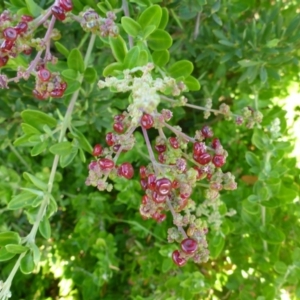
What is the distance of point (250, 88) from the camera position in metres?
1.44

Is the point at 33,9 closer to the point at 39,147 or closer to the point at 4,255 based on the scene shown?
the point at 39,147

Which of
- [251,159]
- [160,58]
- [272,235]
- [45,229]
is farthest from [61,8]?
[272,235]

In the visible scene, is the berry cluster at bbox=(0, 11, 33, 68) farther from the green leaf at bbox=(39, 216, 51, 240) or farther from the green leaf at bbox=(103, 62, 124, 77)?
the green leaf at bbox=(39, 216, 51, 240)

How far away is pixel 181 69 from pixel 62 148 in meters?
0.30

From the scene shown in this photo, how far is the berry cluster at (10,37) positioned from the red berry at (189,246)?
0.46 meters

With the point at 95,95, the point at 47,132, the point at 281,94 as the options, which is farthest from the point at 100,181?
the point at 281,94

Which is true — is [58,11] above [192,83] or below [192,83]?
above

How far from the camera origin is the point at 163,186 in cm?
78

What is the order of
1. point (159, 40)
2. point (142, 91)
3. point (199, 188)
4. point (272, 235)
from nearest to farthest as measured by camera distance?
point (142, 91), point (159, 40), point (272, 235), point (199, 188)

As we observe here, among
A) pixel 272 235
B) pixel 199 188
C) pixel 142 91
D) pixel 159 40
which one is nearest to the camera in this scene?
pixel 142 91

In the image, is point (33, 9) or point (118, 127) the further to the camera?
point (33, 9)

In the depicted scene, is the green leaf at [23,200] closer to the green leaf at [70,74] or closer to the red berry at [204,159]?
the green leaf at [70,74]

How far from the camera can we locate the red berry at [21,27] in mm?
881

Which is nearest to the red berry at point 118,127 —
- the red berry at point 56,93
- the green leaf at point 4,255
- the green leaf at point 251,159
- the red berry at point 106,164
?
the red berry at point 106,164
